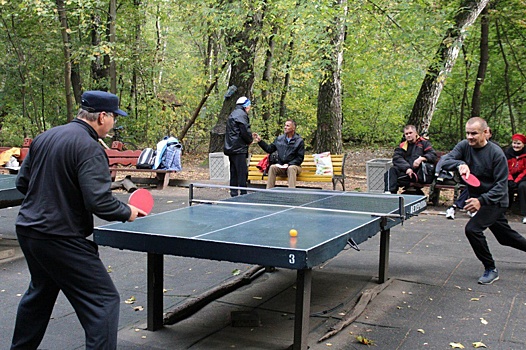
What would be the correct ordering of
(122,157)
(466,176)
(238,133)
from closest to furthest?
(466,176) < (238,133) < (122,157)

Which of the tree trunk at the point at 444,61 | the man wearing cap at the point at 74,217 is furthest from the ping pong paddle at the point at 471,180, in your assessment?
the tree trunk at the point at 444,61

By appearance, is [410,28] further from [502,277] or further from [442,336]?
[442,336]

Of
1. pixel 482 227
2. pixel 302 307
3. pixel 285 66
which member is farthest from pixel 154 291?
pixel 285 66

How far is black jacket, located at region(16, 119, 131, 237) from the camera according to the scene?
372 cm

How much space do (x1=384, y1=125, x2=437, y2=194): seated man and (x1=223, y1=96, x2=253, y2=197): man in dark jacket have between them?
2.74 m

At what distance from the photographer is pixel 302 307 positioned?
14.8ft

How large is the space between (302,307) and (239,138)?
732 centimetres

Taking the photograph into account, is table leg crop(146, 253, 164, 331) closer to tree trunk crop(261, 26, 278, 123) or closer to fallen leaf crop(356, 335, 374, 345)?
fallen leaf crop(356, 335, 374, 345)

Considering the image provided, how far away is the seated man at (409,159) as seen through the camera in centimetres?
1152

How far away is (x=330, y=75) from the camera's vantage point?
628 inches

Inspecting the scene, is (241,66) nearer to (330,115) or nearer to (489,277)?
(330,115)

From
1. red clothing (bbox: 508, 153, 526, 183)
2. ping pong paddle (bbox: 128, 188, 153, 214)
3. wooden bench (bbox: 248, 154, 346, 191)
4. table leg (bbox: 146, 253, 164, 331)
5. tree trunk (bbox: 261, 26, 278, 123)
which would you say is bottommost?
table leg (bbox: 146, 253, 164, 331)

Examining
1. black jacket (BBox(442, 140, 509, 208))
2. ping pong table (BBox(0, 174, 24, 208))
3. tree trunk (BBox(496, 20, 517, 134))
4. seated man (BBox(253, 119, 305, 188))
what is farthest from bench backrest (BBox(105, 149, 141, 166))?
tree trunk (BBox(496, 20, 517, 134))

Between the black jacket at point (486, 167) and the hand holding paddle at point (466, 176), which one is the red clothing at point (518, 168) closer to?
the black jacket at point (486, 167)
